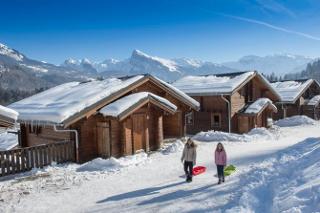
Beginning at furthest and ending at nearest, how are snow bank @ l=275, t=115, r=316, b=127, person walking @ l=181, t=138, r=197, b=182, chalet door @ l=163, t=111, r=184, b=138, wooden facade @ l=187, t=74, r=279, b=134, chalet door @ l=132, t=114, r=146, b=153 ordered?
snow bank @ l=275, t=115, r=316, b=127 < wooden facade @ l=187, t=74, r=279, b=134 < chalet door @ l=163, t=111, r=184, b=138 < chalet door @ l=132, t=114, r=146, b=153 < person walking @ l=181, t=138, r=197, b=182

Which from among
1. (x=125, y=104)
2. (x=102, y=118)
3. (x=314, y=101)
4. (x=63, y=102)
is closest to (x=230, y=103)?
(x=125, y=104)

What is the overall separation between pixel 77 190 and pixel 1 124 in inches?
139

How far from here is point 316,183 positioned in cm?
836

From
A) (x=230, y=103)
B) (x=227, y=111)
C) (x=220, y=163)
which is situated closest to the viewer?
(x=220, y=163)

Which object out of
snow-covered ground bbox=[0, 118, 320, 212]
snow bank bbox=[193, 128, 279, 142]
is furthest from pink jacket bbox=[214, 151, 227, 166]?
snow bank bbox=[193, 128, 279, 142]

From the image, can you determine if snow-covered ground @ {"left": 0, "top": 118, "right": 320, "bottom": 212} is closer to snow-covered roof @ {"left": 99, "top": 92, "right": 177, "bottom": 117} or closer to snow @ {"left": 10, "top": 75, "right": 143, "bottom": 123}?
snow-covered roof @ {"left": 99, "top": 92, "right": 177, "bottom": 117}

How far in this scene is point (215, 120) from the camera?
32031 mm

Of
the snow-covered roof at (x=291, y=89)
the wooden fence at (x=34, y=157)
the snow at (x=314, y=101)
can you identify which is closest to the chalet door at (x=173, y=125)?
the wooden fence at (x=34, y=157)

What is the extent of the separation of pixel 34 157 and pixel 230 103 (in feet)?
59.8

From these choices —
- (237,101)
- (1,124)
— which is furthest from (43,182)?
(237,101)

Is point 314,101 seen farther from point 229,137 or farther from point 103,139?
point 103,139

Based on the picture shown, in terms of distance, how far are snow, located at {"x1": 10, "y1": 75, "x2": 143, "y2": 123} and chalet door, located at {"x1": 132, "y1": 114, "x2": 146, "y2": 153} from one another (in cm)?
197

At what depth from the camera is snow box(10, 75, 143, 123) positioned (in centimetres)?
1797

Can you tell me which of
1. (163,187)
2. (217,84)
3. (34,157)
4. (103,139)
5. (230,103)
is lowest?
(163,187)
